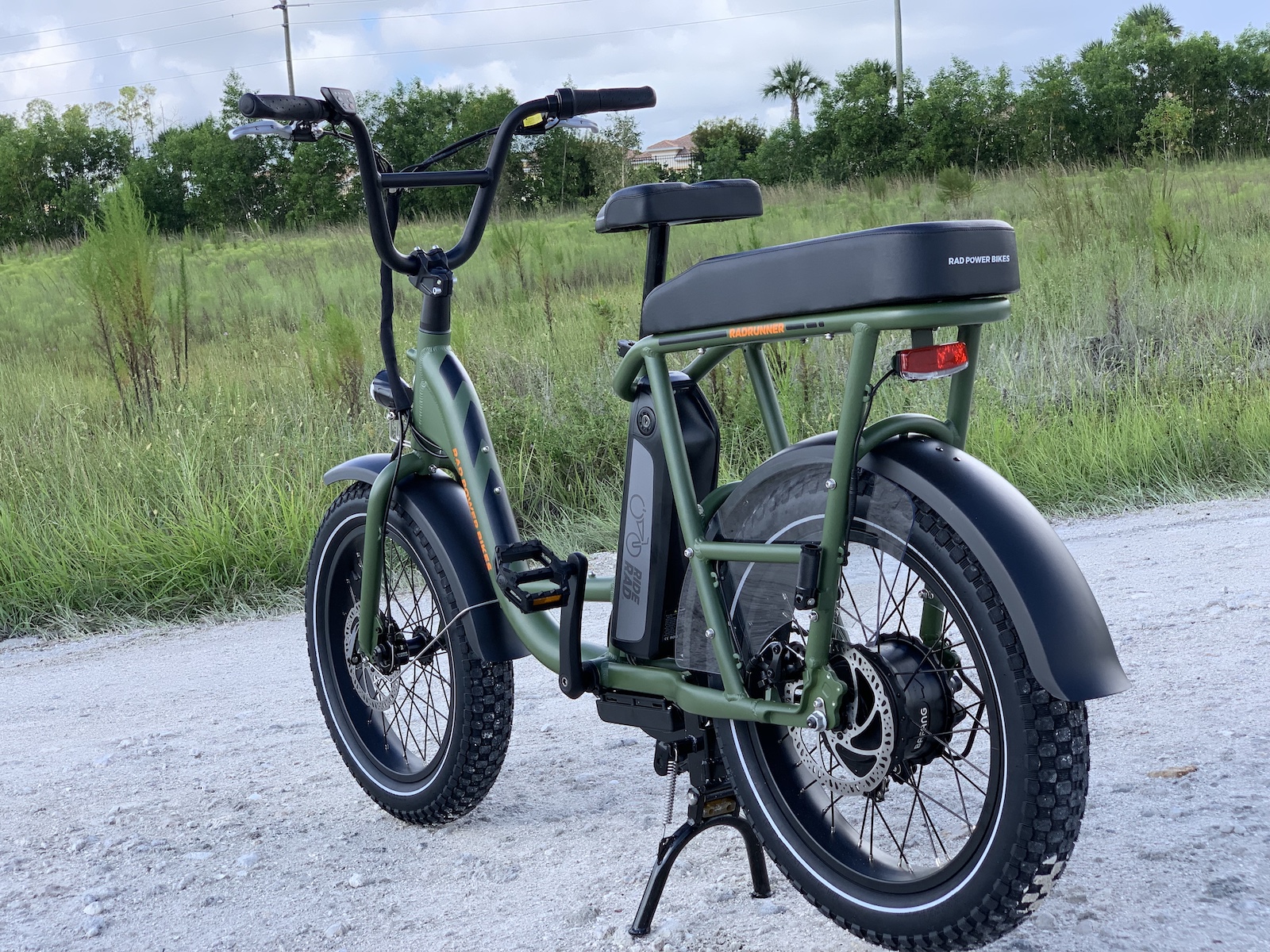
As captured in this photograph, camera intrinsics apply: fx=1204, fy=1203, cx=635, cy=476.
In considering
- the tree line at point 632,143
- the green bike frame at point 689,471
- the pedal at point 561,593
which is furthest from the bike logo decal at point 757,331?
the tree line at point 632,143

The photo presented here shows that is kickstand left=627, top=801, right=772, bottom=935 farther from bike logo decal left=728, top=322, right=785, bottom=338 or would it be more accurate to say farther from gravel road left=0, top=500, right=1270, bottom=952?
bike logo decal left=728, top=322, right=785, bottom=338

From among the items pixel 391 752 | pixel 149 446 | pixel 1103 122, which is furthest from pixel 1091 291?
pixel 1103 122

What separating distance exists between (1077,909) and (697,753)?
2.54ft

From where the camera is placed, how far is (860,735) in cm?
206

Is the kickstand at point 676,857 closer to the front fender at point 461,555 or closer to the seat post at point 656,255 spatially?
the front fender at point 461,555

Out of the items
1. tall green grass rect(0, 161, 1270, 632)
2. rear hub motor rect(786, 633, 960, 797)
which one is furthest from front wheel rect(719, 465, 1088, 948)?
tall green grass rect(0, 161, 1270, 632)

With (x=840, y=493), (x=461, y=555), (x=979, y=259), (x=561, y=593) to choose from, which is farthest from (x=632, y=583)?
(x=979, y=259)

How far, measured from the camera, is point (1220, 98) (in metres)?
32.3

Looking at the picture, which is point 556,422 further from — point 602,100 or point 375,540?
point 602,100

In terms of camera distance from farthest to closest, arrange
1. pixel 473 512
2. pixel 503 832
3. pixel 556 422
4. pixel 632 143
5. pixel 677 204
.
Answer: pixel 632 143
pixel 556 422
pixel 503 832
pixel 473 512
pixel 677 204

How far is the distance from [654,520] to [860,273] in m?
0.73

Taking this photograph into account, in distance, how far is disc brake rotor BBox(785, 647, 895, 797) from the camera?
1984 millimetres

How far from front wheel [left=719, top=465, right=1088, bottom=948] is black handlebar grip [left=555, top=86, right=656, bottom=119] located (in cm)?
106

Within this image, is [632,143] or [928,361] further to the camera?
[632,143]
